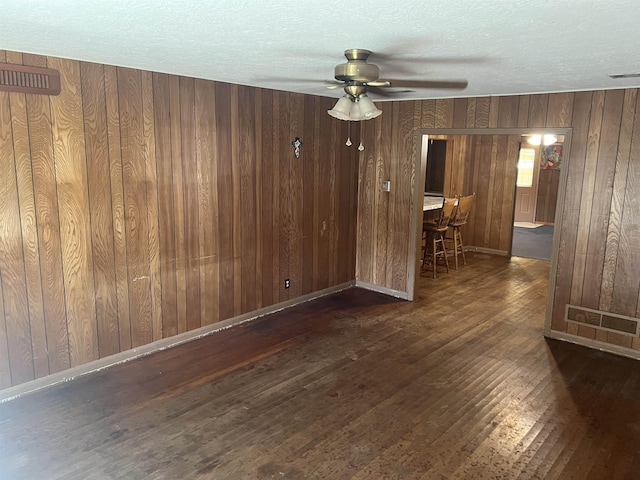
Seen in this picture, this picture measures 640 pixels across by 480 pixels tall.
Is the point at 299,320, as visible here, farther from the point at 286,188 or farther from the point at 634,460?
the point at 634,460

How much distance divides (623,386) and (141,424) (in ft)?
11.4

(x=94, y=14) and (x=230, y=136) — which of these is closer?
(x=94, y=14)

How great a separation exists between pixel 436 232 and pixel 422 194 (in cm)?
134

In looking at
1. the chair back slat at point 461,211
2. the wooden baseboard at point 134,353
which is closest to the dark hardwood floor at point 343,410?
the wooden baseboard at point 134,353

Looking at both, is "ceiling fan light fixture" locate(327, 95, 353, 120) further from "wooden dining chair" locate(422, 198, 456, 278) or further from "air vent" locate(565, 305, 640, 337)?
"wooden dining chair" locate(422, 198, 456, 278)

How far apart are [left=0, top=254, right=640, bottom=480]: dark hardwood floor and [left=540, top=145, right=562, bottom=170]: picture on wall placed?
23.0ft

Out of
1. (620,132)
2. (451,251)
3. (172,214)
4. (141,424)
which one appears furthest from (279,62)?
(451,251)

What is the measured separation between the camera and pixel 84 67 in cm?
339

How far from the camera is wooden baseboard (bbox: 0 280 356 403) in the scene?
11.1ft

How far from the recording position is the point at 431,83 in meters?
A: 3.89

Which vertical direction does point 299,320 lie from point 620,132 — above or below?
below

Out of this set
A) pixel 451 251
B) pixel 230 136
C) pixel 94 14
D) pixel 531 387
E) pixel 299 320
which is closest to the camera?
pixel 94 14

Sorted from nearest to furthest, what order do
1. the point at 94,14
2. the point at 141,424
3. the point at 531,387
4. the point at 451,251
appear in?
the point at 94,14
the point at 141,424
the point at 531,387
the point at 451,251

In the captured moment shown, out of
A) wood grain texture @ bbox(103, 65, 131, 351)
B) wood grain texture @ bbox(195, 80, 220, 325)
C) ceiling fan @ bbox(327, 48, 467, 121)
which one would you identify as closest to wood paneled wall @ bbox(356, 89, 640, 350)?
ceiling fan @ bbox(327, 48, 467, 121)
